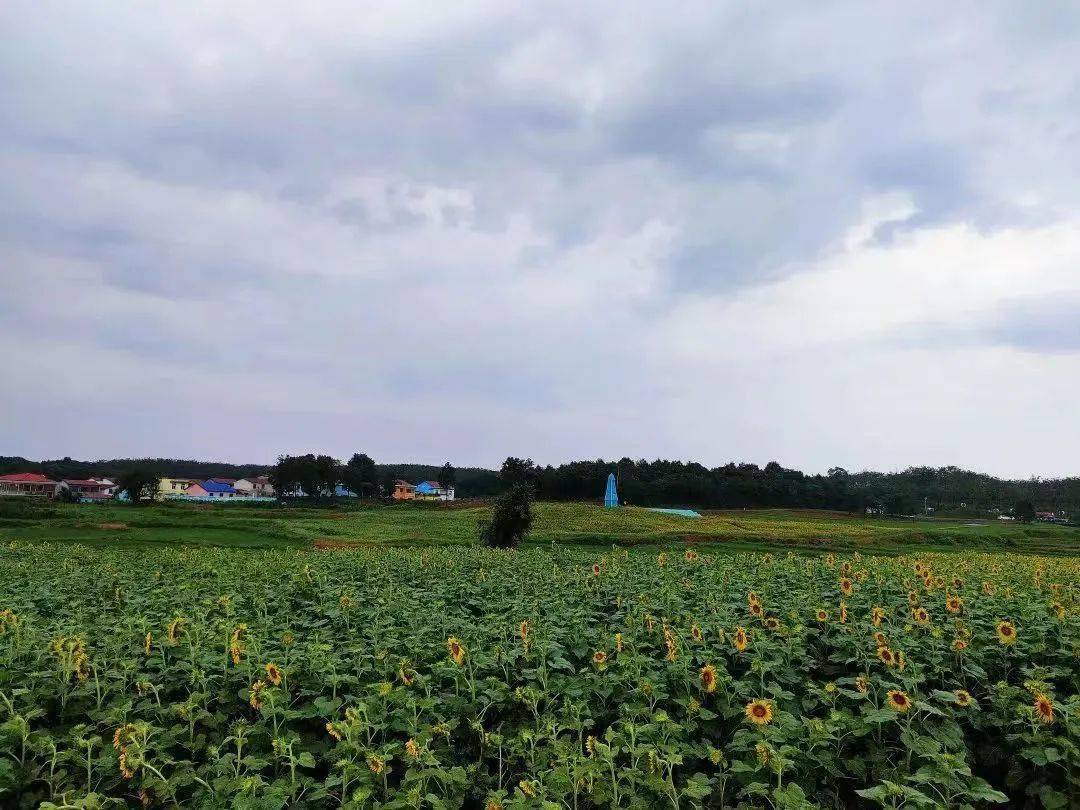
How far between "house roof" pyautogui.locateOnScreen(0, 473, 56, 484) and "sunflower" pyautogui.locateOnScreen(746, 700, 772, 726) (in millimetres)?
130552

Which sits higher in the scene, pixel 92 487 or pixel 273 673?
pixel 273 673

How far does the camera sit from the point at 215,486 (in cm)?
13200

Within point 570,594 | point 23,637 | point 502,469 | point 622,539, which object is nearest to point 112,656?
point 23,637

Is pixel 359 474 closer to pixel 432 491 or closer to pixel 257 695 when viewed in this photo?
pixel 432 491

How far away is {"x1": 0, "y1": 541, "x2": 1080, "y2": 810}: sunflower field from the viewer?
3662 millimetres

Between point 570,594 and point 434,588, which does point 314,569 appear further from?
point 570,594

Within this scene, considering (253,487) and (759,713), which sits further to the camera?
(253,487)

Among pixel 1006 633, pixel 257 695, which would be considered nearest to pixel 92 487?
pixel 257 695

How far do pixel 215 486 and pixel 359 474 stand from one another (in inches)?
1918

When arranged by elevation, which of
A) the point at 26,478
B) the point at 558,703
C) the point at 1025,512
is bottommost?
the point at 26,478

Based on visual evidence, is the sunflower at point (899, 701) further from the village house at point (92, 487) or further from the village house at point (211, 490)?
the village house at point (211, 490)

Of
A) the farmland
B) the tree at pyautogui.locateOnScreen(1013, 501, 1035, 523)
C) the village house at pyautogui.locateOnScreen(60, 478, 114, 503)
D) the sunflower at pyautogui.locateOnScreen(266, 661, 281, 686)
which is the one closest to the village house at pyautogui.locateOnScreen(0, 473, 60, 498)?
the village house at pyautogui.locateOnScreen(60, 478, 114, 503)

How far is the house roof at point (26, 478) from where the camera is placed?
10631 cm

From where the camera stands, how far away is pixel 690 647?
18.4 feet
